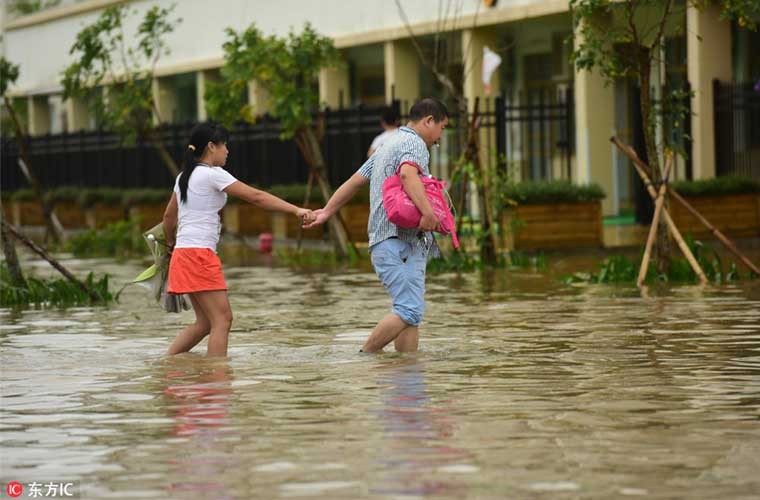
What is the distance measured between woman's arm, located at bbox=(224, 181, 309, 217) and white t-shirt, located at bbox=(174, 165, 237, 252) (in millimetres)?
55

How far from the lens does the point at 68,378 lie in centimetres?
1223

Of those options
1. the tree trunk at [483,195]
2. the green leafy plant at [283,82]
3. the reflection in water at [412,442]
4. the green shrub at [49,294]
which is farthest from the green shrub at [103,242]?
the reflection in water at [412,442]

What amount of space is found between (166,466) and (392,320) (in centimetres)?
474

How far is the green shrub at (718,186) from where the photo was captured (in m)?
27.8

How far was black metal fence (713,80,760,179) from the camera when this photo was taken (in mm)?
28938

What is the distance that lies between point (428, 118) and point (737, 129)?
18519 millimetres

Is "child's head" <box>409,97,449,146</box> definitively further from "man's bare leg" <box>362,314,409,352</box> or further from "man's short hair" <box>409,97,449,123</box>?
"man's bare leg" <box>362,314,409,352</box>

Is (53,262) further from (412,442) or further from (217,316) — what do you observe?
(412,442)

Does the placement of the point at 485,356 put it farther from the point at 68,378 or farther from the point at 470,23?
the point at 470,23

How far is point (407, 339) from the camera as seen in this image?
516 inches

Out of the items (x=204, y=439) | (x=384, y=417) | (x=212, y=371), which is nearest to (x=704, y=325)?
(x=212, y=371)

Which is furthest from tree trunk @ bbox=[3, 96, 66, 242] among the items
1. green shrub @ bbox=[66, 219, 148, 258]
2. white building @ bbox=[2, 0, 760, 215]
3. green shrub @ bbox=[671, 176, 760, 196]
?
green shrub @ bbox=[671, 176, 760, 196]

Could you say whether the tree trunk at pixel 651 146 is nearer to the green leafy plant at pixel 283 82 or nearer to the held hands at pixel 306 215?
the held hands at pixel 306 215

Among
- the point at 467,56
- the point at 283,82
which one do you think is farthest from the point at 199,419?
the point at 467,56
